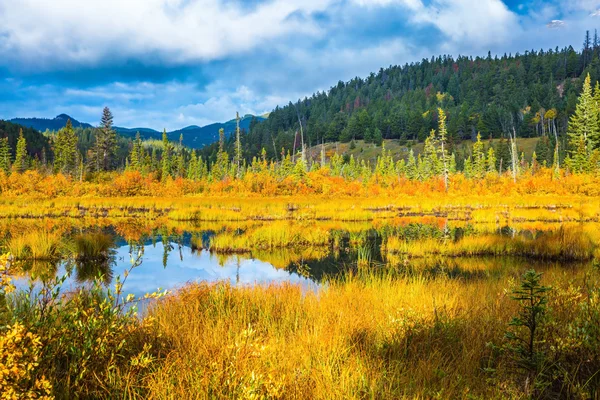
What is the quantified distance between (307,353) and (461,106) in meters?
151

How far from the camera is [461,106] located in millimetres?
138250

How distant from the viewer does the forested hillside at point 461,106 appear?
121 meters

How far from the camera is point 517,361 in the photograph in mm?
3838

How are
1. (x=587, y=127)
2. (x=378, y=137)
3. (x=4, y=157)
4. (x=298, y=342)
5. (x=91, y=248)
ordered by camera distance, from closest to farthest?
(x=298, y=342) → (x=91, y=248) → (x=587, y=127) → (x=4, y=157) → (x=378, y=137)

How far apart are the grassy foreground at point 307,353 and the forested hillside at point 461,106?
358ft

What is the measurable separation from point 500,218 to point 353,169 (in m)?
65.3

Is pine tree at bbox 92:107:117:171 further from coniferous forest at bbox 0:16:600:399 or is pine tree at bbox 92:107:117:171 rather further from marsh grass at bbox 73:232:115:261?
marsh grass at bbox 73:232:115:261

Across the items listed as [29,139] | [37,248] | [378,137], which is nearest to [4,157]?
[29,139]

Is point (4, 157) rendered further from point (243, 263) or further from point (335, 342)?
point (335, 342)

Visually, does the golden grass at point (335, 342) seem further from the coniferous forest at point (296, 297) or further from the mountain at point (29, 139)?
the mountain at point (29, 139)

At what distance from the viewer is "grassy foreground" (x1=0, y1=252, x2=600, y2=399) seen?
3254 millimetres

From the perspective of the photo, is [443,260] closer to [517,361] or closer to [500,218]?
[517,361]

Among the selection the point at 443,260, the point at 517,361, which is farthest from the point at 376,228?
the point at 517,361

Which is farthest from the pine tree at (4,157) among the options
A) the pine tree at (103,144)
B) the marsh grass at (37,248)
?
the marsh grass at (37,248)
